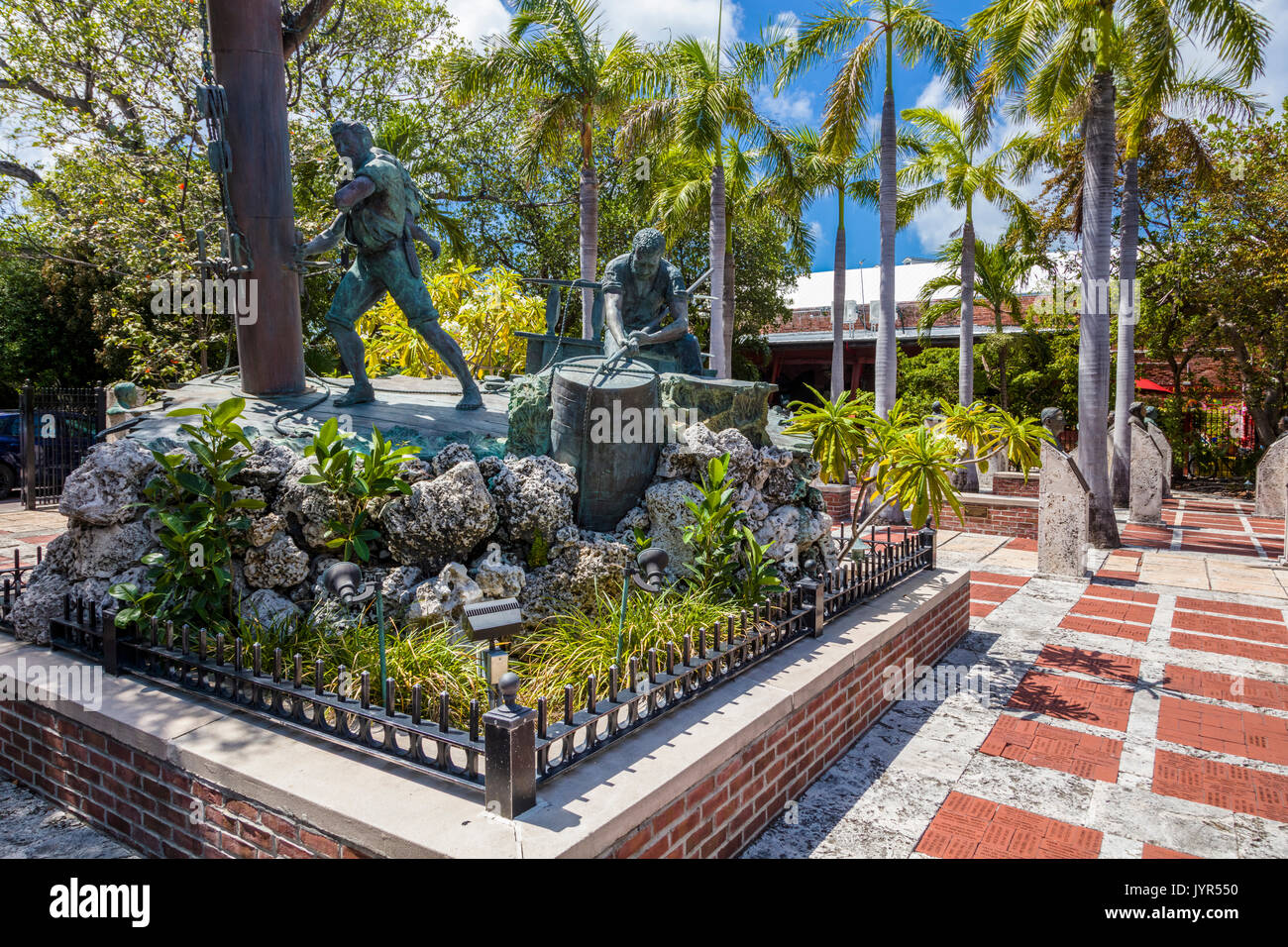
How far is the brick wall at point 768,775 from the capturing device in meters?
3.09

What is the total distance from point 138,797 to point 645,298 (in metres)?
4.77

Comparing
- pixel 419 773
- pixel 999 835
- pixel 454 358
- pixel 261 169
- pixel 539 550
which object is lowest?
pixel 999 835

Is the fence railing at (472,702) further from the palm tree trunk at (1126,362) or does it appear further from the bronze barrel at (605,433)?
the palm tree trunk at (1126,362)

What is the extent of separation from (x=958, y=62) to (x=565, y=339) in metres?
9.68

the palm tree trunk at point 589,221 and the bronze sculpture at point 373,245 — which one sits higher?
the palm tree trunk at point 589,221

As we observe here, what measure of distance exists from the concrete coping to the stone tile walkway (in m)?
0.63

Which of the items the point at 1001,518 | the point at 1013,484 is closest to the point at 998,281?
the point at 1013,484

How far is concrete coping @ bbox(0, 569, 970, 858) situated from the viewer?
2.66 meters

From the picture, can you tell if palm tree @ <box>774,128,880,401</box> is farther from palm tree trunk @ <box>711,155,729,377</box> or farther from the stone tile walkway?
the stone tile walkway

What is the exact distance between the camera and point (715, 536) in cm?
511

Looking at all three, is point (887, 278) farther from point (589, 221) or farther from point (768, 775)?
point (768, 775)

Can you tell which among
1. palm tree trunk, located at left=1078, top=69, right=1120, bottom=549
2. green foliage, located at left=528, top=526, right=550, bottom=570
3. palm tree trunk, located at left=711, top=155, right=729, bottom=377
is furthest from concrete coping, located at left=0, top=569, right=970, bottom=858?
palm tree trunk, located at left=711, top=155, right=729, bottom=377

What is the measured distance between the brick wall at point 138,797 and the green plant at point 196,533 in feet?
2.19

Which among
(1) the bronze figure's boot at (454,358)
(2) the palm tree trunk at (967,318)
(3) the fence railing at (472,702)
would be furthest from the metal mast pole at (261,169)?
(2) the palm tree trunk at (967,318)
